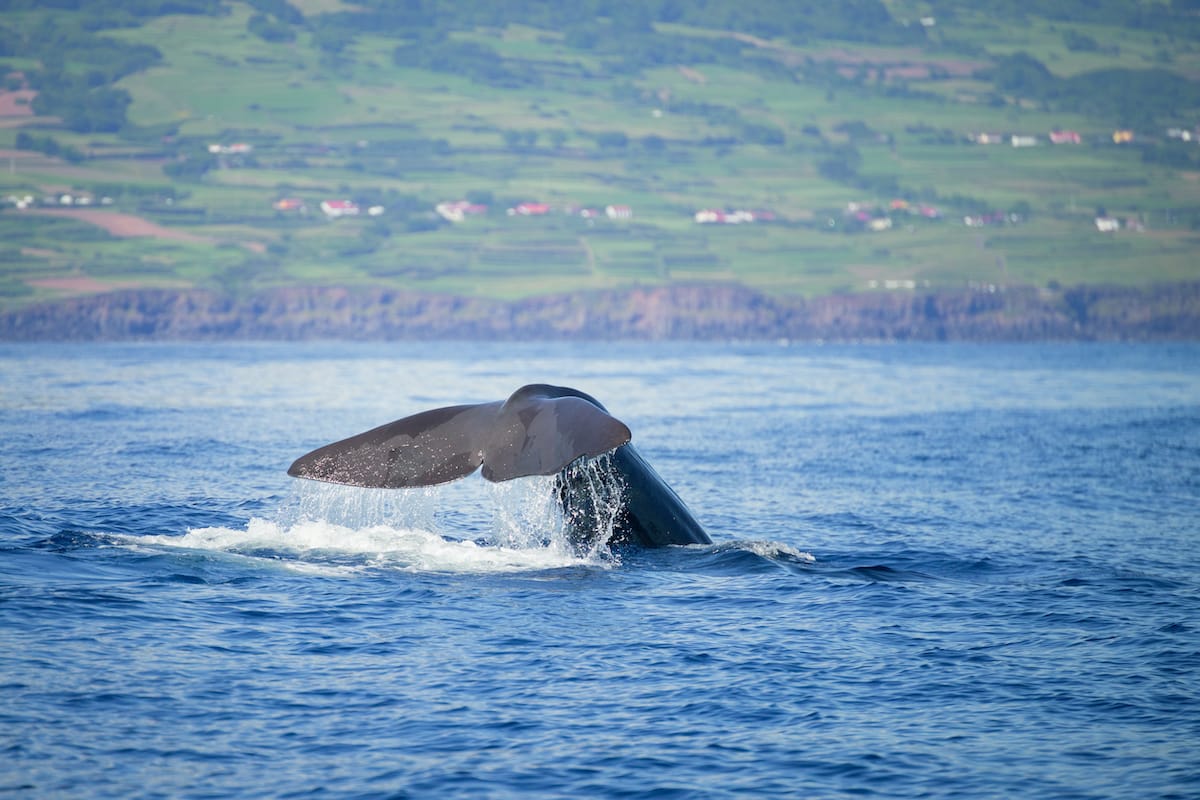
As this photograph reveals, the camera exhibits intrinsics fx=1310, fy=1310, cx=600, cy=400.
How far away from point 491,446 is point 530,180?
154836 mm

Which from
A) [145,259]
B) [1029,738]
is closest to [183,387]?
[1029,738]

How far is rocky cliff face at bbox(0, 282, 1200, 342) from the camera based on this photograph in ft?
423

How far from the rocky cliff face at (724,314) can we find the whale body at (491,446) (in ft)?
372

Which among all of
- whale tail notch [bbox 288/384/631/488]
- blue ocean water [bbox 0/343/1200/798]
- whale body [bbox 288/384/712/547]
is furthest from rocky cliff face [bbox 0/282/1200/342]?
whale tail notch [bbox 288/384/631/488]

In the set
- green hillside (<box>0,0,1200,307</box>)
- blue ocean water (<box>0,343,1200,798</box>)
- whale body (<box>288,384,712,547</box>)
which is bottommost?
blue ocean water (<box>0,343,1200,798</box>)

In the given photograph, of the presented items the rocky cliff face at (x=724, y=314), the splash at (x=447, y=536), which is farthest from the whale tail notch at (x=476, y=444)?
the rocky cliff face at (x=724, y=314)

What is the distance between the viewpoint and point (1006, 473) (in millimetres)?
28828

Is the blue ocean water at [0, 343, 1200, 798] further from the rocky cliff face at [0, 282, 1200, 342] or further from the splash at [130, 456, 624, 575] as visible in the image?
the rocky cliff face at [0, 282, 1200, 342]

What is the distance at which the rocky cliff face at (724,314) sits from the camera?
129000 millimetres

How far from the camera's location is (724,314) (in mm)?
134250

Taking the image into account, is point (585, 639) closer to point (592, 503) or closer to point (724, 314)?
point (592, 503)

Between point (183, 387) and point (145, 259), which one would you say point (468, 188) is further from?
point (183, 387)

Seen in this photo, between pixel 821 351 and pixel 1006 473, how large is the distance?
84.5 metres

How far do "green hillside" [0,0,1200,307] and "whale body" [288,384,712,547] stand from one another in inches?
4276
